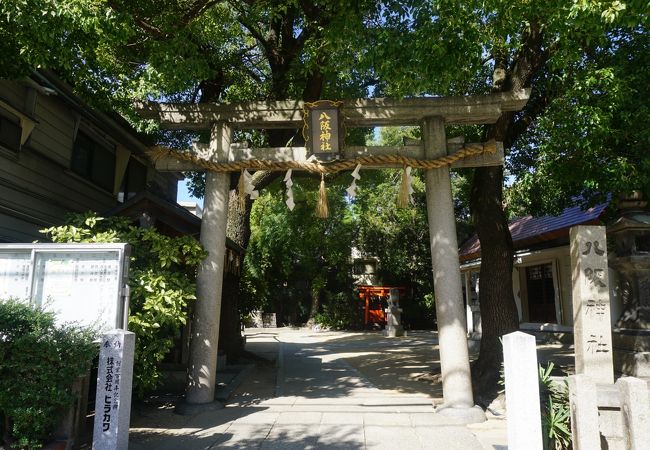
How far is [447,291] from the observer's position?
7.27 meters

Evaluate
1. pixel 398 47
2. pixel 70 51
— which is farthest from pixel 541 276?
pixel 70 51

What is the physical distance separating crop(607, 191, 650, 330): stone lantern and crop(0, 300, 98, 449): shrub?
25.3 ft

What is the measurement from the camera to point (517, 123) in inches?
379

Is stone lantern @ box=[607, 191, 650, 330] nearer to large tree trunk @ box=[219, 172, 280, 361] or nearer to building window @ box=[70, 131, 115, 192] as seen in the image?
large tree trunk @ box=[219, 172, 280, 361]

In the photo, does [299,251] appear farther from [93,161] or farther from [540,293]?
[93,161]

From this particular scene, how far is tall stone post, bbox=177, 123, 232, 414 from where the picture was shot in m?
7.30

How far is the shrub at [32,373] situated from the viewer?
15.3 feet

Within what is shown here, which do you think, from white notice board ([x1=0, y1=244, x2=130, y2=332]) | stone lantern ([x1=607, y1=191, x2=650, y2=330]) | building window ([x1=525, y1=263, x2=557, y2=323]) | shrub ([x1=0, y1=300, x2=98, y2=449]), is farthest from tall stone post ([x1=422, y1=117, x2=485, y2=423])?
building window ([x1=525, y1=263, x2=557, y2=323])

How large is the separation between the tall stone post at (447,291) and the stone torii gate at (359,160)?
0.02m

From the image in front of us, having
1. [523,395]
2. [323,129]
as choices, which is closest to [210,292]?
[323,129]

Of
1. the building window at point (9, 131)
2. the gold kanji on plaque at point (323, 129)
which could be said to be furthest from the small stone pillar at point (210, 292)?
the building window at point (9, 131)

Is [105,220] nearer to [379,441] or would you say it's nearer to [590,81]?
[379,441]

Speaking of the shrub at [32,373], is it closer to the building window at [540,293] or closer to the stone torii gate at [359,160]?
the stone torii gate at [359,160]

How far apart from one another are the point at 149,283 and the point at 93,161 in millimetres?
6289
